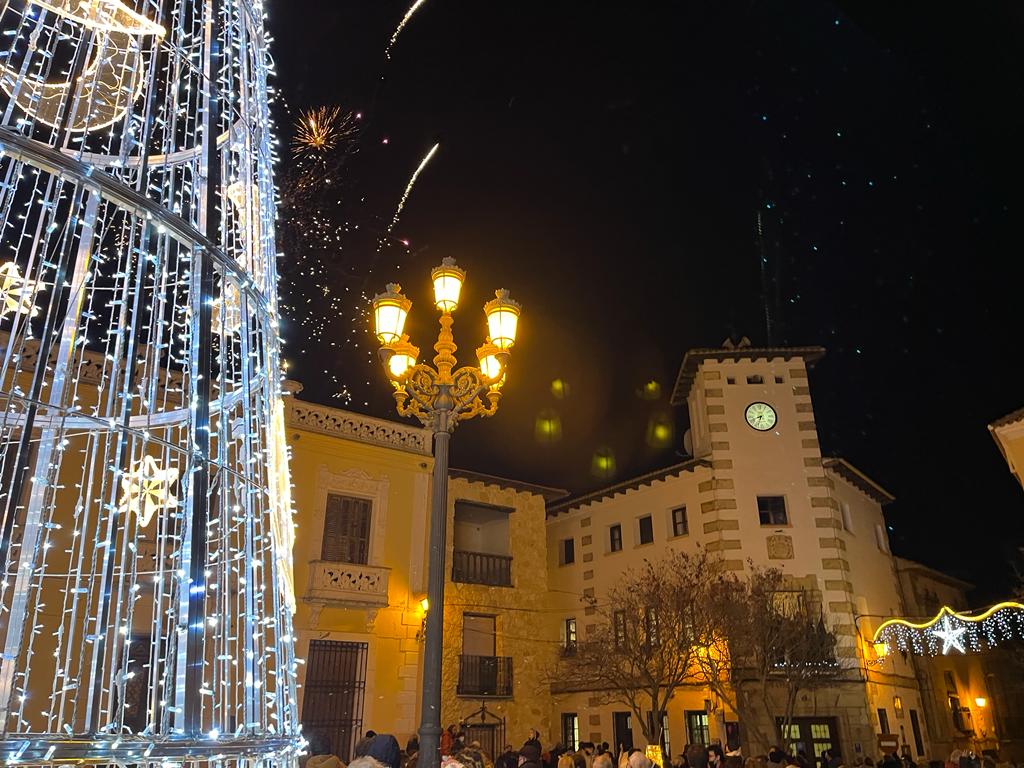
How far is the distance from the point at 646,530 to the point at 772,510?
3.47 metres

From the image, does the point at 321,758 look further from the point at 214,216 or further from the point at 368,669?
the point at 368,669

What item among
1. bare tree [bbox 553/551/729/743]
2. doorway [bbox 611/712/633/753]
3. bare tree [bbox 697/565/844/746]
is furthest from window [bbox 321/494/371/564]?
doorway [bbox 611/712/633/753]

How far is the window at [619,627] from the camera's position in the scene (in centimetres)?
1577

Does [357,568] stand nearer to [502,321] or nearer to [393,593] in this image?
[393,593]

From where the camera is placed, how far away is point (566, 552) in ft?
71.7

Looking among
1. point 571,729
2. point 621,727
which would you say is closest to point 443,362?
point 621,727

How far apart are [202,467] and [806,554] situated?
1688cm

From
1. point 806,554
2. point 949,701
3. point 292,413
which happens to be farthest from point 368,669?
point 949,701

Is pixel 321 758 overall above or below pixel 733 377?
below

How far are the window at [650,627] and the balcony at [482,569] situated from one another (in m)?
3.23

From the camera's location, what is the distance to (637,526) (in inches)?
781

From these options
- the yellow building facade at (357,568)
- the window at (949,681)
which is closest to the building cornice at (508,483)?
the yellow building facade at (357,568)

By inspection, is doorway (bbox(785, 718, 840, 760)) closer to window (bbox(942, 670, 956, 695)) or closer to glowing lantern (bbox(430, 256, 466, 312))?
window (bbox(942, 670, 956, 695))

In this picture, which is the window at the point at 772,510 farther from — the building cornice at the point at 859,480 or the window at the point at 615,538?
the window at the point at 615,538
